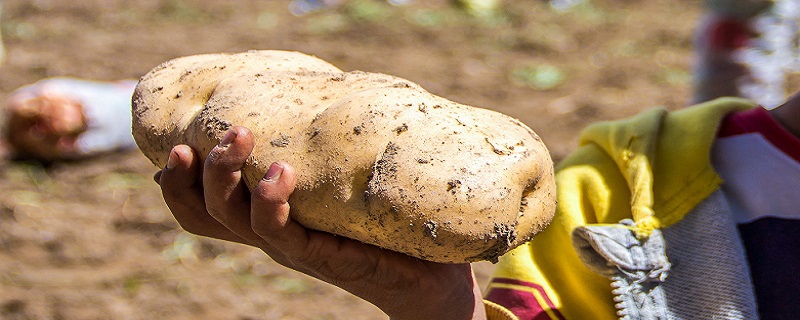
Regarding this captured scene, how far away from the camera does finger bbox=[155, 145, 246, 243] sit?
52.9 inches

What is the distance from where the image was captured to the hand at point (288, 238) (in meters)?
1.26

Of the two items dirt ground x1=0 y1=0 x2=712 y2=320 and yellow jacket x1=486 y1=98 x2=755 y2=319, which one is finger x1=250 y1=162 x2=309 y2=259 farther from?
dirt ground x1=0 y1=0 x2=712 y2=320

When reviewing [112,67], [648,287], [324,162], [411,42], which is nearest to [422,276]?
[324,162]

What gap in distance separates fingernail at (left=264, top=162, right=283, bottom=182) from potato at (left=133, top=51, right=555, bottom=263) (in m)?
0.06

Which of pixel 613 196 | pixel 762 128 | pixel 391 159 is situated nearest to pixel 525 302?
pixel 613 196

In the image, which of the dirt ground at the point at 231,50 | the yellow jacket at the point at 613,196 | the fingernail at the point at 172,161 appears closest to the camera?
the fingernail at the point at 172,161

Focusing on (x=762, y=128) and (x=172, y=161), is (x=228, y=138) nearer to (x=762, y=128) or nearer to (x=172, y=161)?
(x=172, y=161)

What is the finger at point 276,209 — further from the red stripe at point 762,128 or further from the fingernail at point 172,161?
the red stripe at point 762,128

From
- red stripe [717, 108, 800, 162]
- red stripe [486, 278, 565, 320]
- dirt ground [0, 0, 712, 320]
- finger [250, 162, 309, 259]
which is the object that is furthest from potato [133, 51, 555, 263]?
dirt ground [0, 0, 712, 320]

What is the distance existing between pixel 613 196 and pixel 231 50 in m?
4.49

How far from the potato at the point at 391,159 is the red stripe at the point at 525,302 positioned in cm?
22

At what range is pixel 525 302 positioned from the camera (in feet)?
5.03

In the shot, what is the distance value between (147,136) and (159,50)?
440 cm

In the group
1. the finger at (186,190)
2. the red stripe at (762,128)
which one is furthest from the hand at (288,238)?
the red stripe at (762,128)
